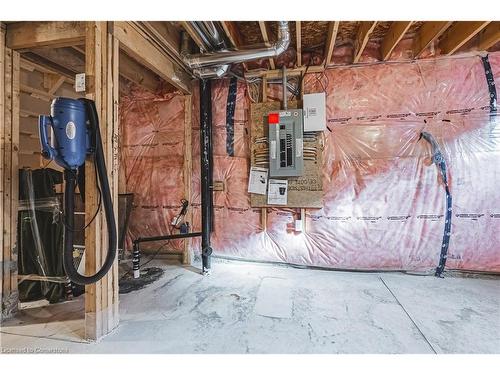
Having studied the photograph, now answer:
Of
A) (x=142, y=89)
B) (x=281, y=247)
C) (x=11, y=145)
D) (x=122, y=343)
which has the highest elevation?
(x=142, y=89)

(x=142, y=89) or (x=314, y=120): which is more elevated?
(x=142, y=89)

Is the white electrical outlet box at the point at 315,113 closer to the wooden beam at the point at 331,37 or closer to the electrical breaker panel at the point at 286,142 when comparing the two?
the electrical breaker panel at the point at 286,142

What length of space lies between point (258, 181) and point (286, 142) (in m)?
0.57

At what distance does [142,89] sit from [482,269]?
4608mm

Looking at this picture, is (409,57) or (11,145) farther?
(409,57)

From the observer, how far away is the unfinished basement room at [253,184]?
1599mm

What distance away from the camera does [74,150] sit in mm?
1519

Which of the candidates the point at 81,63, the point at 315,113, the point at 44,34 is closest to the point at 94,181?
the point at 44,34

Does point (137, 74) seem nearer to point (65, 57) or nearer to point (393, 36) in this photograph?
point (65, 57)

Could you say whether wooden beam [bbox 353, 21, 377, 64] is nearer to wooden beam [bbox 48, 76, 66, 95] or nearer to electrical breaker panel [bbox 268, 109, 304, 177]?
electrical breaker panel [bbox 268, 109, 304, 177]

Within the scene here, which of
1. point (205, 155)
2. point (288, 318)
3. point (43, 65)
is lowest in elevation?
point (288, 318)

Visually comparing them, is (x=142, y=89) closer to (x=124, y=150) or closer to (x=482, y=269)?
(x=124, y=150)
